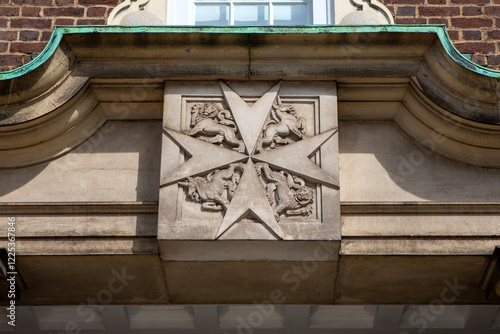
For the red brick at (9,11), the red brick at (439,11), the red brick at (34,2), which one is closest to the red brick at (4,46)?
the red brick at (9,11)

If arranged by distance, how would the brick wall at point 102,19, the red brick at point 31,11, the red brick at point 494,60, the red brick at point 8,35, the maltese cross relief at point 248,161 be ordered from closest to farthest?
the maltese cross relief at point 248,161 → the red brick at point 494,60 → the brick wall at point 102,19 → the red brick at point 8,35 → the red brick at point 31,11

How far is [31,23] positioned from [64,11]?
0.27m

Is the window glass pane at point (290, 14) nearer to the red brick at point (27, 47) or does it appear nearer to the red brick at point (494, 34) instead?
the red brick at point (494, 34)

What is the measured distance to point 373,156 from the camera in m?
5.97

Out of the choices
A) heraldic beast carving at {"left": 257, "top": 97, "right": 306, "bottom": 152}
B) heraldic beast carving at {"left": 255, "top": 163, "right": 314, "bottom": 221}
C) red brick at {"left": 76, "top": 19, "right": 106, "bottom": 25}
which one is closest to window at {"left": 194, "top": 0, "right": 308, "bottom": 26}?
red brick at {"left": 76, "top": 19, "right": 106, "bottom": 25}

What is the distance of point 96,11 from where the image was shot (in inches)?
260

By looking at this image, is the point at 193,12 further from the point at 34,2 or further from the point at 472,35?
the point at 472,35

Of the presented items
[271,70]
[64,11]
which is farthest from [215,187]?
[64,11]

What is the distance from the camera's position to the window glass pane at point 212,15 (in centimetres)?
695

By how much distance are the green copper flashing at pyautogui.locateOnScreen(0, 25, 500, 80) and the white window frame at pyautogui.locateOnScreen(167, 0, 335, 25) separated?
2.97ft

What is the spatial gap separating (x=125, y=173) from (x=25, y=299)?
113 centimetres

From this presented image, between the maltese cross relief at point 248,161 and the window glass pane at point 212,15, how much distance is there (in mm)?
1158

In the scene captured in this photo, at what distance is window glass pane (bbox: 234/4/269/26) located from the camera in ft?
22.8

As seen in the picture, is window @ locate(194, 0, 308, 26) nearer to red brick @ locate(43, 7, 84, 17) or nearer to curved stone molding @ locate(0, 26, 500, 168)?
red brick @ locate(43, 7, 84, 17)
